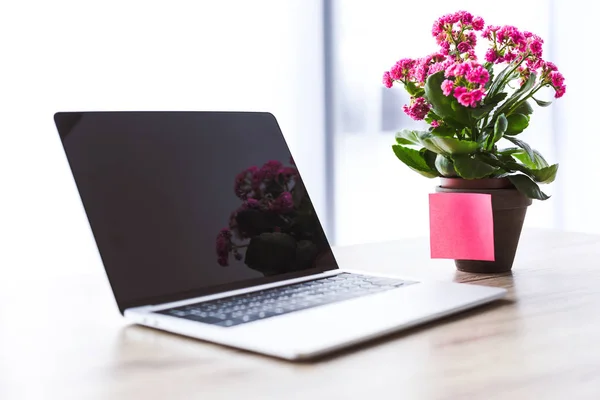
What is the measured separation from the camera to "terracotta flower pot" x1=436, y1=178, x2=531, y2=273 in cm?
111

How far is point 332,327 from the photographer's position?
720mm

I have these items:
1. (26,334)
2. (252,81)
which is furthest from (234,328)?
(252,81)

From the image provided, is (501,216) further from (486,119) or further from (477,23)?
(477,23)

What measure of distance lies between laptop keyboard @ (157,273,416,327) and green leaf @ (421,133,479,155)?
0.80 ft

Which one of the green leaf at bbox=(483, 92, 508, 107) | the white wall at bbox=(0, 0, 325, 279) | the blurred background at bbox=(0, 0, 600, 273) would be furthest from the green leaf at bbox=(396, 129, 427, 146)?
the white wall at bbox=(0, 0, 325, 279)

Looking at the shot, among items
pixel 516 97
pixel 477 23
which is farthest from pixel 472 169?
pixel 477 23

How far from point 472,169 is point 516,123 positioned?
0.12 meters

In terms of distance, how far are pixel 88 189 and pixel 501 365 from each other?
0.49m

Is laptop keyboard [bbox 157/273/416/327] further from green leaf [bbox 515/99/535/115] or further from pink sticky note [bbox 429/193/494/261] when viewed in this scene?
green leaf [bbox 515/99/535/115]

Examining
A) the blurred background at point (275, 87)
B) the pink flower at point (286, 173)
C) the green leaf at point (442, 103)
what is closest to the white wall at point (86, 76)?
the blurred background at point (275, 87)

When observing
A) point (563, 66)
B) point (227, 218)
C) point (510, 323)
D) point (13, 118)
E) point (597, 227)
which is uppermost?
point (563, 66)

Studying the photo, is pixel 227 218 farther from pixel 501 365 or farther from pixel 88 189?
pixel 501 365

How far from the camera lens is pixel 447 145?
3.60 feet

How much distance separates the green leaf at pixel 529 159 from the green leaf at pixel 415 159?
0.43 ft
